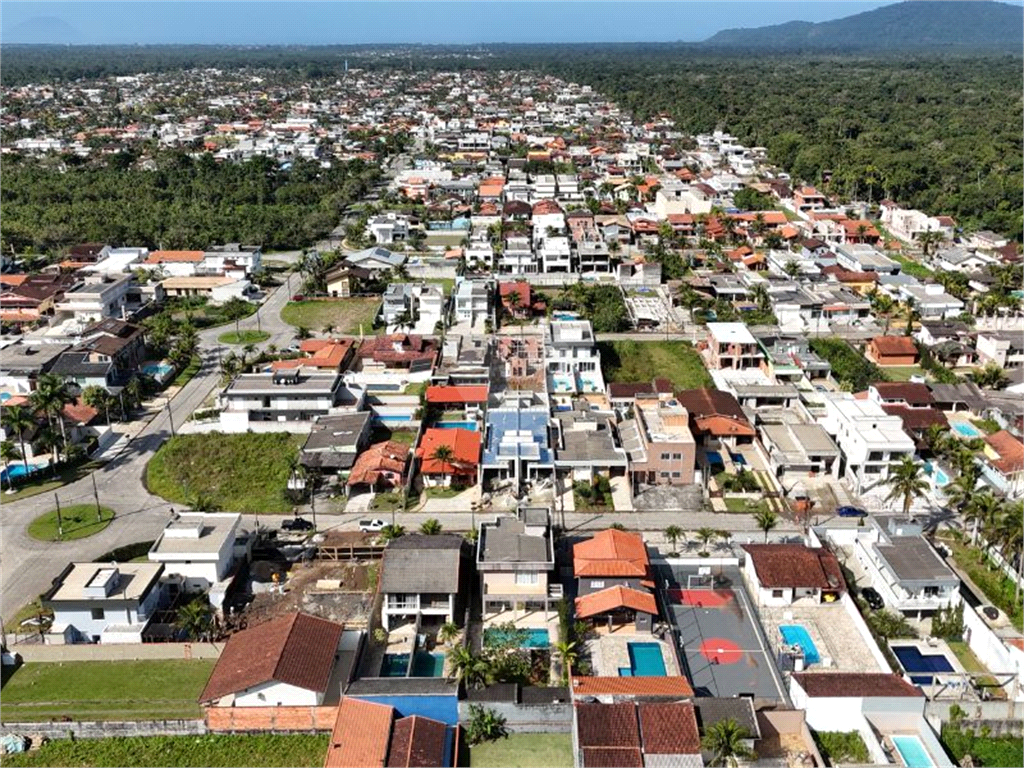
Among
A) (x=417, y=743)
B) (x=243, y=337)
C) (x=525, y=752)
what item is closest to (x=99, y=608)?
(x=417, y=743)

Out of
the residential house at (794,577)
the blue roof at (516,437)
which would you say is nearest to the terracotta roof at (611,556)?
the residential house at (794,577)

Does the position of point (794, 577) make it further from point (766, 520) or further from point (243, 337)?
point (243, 337)

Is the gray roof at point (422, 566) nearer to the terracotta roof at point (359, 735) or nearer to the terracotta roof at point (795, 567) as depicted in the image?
the terracotta roof at point (359, 735)

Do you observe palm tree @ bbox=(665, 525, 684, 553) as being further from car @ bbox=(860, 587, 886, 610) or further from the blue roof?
the blue roof

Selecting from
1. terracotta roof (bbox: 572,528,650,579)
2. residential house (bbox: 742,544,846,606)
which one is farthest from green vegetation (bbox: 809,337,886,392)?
terracotta roof (bbox: 572,528,650,579)

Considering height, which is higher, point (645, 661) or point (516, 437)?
point (516, 437)

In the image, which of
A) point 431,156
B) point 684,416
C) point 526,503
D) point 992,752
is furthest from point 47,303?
point 431,156
